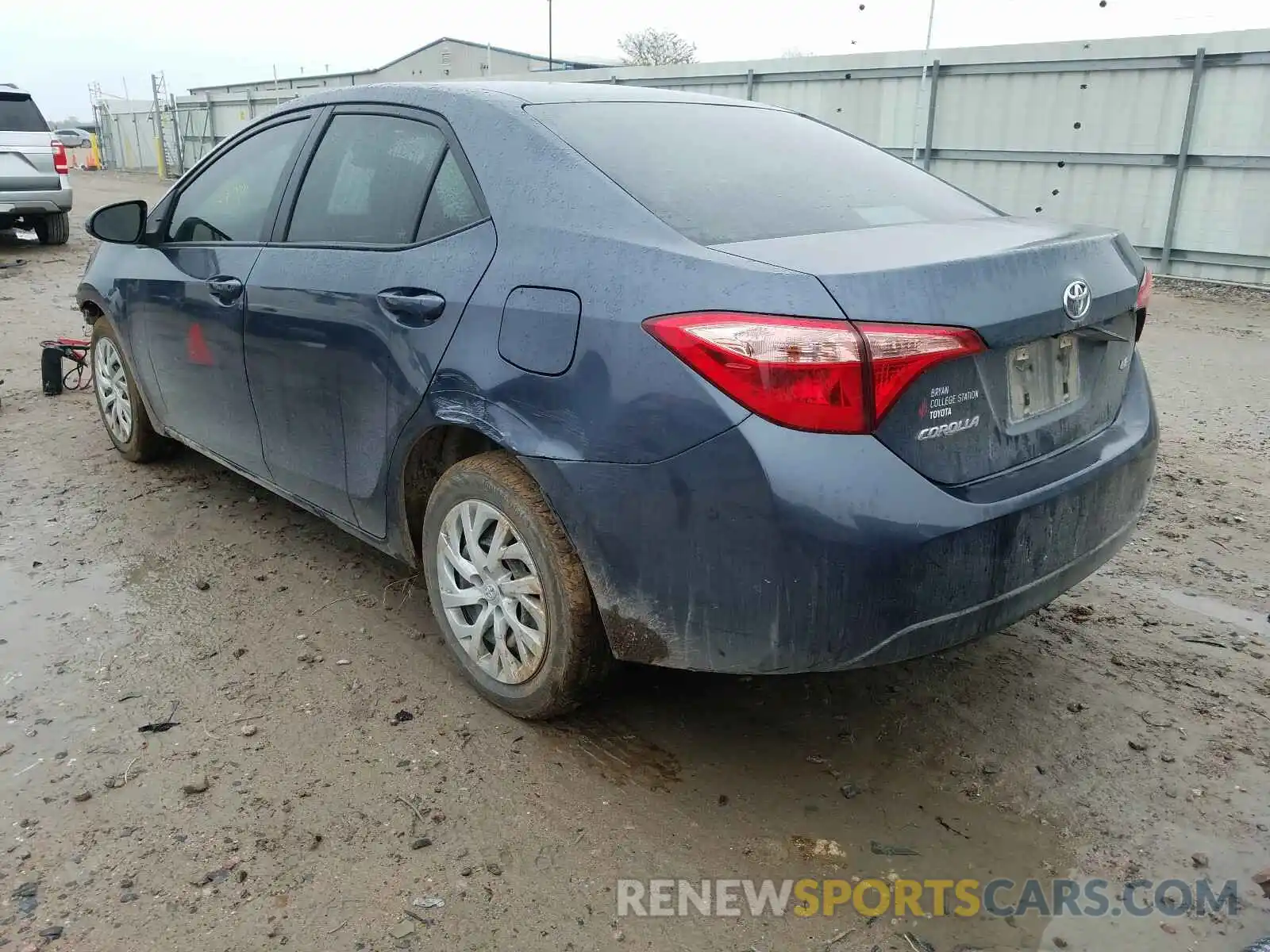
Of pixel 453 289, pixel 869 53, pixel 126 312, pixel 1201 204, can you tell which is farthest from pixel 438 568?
pixel 869 53

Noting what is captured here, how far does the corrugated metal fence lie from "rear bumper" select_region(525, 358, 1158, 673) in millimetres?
8567

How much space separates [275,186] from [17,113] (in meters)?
11.6

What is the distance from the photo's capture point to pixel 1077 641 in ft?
10.5

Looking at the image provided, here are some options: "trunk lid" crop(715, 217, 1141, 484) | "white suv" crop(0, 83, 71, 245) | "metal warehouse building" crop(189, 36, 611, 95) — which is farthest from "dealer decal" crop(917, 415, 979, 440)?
"metal warehouse building" crop(189, 36, 611, 95)

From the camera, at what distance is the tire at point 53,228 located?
13511mm

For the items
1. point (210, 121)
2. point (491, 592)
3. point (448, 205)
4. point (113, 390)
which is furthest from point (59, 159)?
point (210, 121)

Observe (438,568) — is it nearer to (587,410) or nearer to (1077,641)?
(587,410)

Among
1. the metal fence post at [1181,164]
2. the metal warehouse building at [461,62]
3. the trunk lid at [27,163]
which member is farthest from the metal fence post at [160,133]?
the metal fence post at [1181,164]

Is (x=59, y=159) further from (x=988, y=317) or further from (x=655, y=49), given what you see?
(x=655, y=49)

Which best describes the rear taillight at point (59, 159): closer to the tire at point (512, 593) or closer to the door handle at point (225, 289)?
the door handle at point (225, 289)

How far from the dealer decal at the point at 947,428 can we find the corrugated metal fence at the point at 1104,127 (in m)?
8.54

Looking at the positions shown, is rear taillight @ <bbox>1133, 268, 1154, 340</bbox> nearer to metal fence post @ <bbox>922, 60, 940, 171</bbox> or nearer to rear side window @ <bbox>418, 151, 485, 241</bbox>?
rear side window @ <bbox>418, 151, 485, 241</bbox>

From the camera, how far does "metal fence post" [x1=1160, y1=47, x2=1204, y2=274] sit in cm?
1093

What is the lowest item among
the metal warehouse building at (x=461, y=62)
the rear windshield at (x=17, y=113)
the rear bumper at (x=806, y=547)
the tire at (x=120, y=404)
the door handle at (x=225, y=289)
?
the tire at (x=120, y=404)
